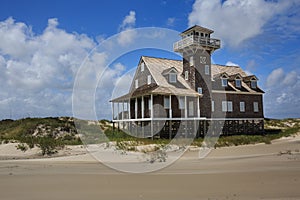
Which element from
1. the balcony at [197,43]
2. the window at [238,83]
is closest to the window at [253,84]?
the window at [238,83]

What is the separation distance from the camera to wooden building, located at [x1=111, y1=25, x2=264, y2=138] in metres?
29.8

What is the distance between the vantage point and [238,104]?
36.0 m

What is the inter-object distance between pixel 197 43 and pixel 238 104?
9.57 meters

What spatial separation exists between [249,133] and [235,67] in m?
10.7

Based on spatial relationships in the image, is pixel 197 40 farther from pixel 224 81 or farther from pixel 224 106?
pixel 224 106

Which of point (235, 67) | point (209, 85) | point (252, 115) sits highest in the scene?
point (235, 67)

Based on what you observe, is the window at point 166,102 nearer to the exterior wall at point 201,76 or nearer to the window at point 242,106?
the exterior wall at point 201,76

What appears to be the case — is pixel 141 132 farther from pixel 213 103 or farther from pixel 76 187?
pixel 76 187

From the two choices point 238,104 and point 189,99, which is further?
point 238,104

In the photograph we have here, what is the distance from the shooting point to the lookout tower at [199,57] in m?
31.9

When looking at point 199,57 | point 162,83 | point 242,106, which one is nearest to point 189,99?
point 162,83

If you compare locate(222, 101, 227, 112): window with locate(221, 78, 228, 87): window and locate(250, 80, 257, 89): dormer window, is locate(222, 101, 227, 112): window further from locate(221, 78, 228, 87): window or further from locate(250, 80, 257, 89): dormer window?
locate(250, 80, 257, 89): dormer window

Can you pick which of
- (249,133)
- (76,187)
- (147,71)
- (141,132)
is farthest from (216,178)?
(249,133)

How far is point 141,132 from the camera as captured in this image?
30.6 m
